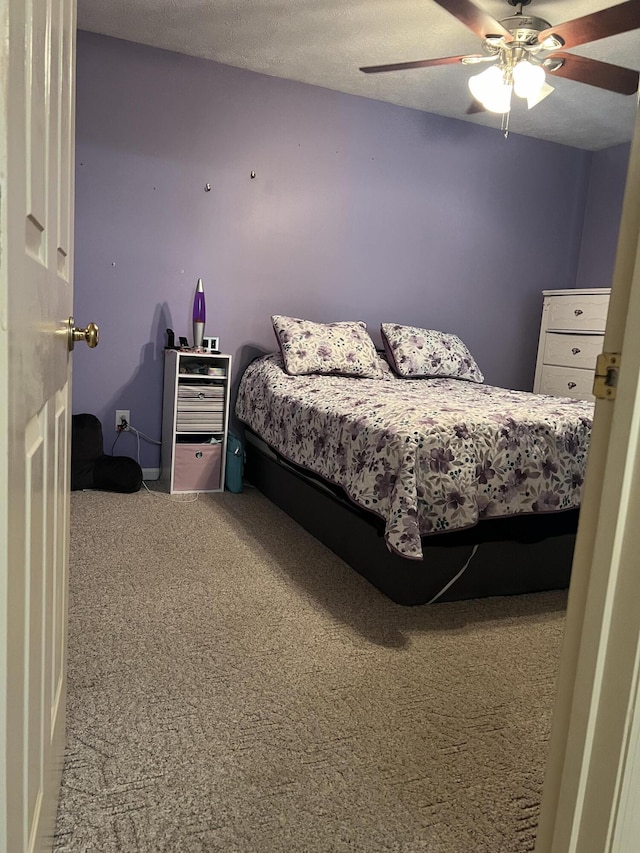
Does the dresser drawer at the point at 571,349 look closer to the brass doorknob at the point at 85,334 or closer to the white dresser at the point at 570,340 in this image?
the white dresser at the point at 570,340

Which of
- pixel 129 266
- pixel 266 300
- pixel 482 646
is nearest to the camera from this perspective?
pixel 482 646

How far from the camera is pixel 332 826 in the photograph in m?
1.21

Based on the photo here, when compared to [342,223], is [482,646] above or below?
below

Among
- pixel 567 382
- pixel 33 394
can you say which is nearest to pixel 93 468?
pixel 33 394

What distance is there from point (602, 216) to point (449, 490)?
339 cm

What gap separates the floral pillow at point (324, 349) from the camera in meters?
3.45

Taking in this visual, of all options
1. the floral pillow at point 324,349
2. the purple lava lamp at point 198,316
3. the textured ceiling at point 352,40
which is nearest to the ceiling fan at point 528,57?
the textured ceiling at point 352,40

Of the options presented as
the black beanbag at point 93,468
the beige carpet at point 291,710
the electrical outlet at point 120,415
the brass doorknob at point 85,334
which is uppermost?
the brass doorknob at point 85,334

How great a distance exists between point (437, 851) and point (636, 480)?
0.84 metres

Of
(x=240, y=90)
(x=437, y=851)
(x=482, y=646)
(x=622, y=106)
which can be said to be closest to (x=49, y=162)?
(x=437, y=851)

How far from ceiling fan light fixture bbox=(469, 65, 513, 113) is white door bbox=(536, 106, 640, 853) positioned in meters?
2.05

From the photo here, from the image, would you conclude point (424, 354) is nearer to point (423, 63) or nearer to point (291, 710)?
point (423, 63)

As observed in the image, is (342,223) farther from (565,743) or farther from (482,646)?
(565,743)

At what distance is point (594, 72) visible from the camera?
2.57 meters
